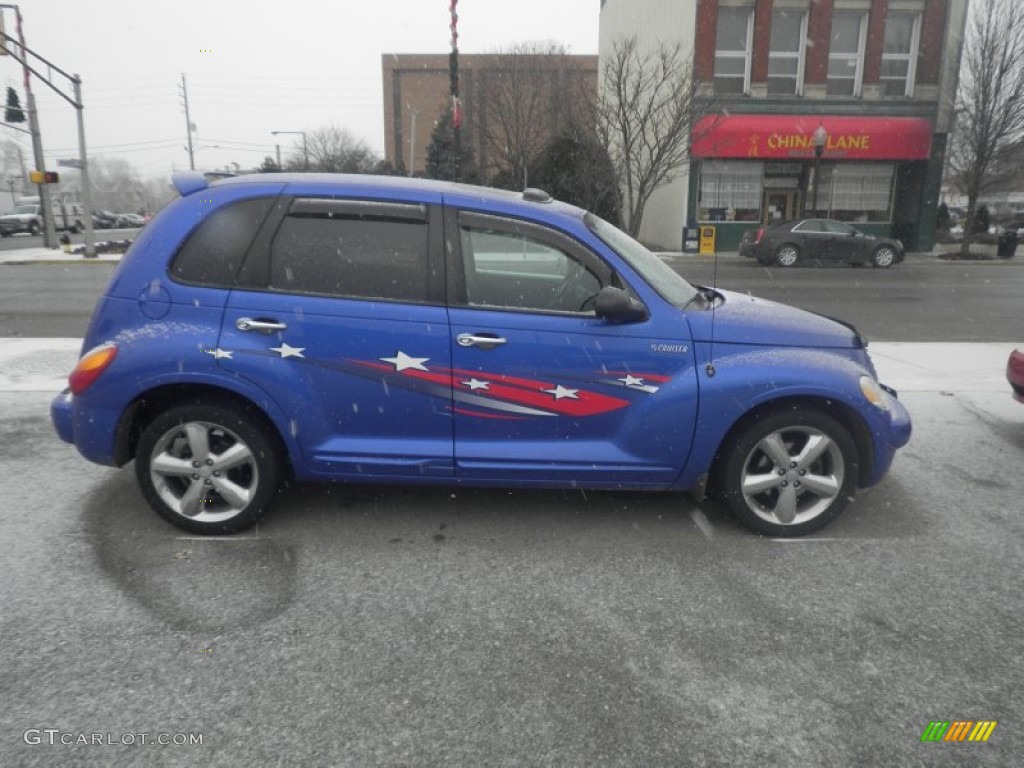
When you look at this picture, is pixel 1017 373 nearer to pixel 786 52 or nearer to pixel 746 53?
pixel 746 53

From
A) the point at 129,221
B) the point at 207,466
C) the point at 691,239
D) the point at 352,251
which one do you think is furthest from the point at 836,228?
the point at 129,221

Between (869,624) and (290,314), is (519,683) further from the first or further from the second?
(290,314)

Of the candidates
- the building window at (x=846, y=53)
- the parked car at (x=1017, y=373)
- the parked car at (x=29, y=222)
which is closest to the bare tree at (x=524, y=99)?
the building window at (x=846, y=53)

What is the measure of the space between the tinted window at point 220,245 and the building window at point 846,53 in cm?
2822

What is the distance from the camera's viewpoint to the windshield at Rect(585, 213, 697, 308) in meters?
3.84

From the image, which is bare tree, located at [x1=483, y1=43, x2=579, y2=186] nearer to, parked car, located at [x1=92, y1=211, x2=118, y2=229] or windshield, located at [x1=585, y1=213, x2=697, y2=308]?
windshield, located at [x1=585, y1=213, x2=697, y2=308]

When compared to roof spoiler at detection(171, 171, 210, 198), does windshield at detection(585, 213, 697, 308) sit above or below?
below

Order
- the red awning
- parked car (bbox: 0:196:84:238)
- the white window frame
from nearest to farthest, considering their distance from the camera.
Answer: the red awning
the white window frame
parked car (bbox: 0:196:84:238)

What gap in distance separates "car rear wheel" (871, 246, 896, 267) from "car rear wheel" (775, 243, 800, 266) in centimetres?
230

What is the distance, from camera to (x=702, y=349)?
370 cm

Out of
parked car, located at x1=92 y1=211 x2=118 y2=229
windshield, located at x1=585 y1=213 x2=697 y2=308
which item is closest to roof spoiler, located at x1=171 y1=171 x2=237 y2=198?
windshield, located at x1=585 y1=213 x2=697 y2=308

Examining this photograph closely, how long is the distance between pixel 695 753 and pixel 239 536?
8.06 feet

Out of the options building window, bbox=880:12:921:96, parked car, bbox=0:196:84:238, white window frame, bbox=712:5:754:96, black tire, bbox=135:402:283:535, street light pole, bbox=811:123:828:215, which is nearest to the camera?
black tire, bbox=135:402:283:535

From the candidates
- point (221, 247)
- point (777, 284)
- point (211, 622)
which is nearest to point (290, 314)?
point (221, 247)
